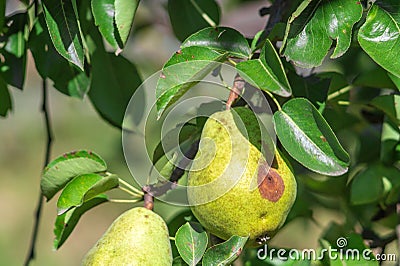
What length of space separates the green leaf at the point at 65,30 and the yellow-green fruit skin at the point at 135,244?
190 millimetres

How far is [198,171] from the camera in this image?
0.69 metres

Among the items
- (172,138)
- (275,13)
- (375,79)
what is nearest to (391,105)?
(375,79)

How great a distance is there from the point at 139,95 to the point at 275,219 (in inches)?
14.3

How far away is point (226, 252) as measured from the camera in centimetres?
65

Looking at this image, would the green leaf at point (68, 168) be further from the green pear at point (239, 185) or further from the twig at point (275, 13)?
the twig at point (275, 13)

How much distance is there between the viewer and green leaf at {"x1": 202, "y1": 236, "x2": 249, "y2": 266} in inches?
25.3

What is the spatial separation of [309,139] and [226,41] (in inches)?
6.0

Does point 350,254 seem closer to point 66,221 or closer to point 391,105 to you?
point 391,105

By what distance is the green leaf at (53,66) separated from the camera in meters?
0.84

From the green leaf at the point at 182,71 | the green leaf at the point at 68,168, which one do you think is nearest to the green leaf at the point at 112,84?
the green leaf at the point at 68,168

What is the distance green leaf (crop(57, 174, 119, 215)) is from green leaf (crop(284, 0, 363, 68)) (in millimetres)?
249

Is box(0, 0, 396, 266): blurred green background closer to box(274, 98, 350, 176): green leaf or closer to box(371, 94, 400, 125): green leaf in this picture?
box(371, 94, 400, 125): green leaf

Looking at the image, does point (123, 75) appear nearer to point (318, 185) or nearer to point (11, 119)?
point (318, 185)

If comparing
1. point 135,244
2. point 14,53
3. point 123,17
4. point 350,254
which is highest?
point 123,17
